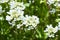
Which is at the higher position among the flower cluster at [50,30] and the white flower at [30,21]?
the white flower at [30,21]

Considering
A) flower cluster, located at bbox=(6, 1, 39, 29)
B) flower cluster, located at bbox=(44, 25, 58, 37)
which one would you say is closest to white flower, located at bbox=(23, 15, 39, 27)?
flower cluster, located at bbox=(6, 1, 39, 29)

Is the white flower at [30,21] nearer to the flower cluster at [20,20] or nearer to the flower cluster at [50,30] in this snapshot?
the flower cluster at [20,20]

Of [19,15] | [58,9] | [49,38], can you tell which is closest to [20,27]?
[19,15]

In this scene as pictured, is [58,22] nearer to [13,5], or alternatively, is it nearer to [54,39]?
[54,39]

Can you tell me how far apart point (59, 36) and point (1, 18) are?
463mm

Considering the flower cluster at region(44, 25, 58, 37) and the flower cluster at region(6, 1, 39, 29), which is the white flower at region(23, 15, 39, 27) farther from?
the flower cluster at region(44, 25, 58, 37)

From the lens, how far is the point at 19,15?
152cm

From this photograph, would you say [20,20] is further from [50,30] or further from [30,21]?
[50,30]

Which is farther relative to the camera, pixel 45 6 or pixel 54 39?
pixel 45 6

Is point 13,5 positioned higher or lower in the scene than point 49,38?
higher

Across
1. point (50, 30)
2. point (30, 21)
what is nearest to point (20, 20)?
point (30, 21)

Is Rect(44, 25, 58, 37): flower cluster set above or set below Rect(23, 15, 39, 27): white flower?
below

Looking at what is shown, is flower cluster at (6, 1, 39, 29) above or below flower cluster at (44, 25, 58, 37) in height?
above

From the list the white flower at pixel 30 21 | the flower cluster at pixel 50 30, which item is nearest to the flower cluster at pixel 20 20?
the white flower at pixel 30 21
